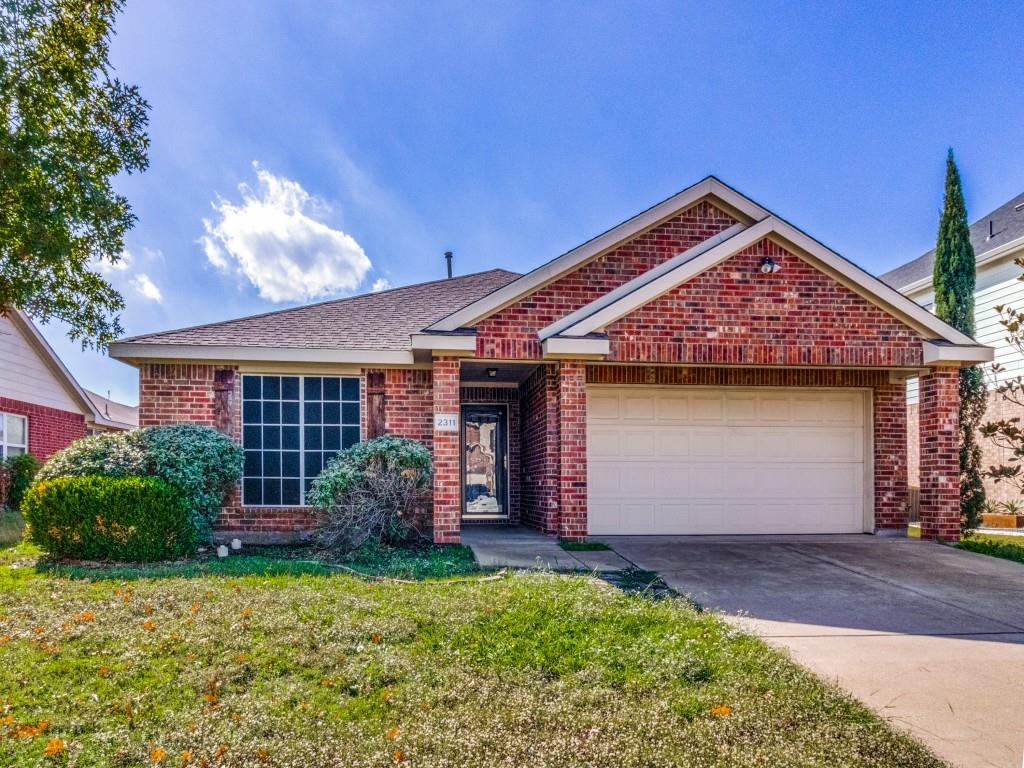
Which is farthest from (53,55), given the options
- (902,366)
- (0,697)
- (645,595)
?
(902,366)

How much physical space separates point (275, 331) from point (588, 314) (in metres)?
4.94

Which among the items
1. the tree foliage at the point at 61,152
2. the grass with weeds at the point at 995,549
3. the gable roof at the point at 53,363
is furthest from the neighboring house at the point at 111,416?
the grass with weeds at the point at 995,549

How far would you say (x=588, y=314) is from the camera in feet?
32.3

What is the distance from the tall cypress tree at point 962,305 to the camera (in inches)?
501

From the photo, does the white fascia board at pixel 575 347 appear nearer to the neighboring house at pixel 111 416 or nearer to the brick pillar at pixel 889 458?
the brick pillar at pixel 889 458

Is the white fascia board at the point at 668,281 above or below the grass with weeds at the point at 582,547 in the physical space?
above

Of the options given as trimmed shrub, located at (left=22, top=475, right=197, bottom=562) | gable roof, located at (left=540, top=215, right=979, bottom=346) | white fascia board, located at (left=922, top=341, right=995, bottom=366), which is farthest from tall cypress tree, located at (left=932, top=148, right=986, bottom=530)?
trimmed shrub, located at (left=22, top=475, right=197, bottom=562)

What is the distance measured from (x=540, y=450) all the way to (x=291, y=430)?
3.81 metres

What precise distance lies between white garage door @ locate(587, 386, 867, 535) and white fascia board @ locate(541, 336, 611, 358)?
60.1 inches

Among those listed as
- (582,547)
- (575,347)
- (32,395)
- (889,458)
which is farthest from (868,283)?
(32,395)

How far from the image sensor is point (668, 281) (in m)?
Answer: 9.64

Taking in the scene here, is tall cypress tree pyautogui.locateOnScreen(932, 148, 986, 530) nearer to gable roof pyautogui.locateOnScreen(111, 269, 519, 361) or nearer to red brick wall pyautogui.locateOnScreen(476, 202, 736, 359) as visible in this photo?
red brick wall pyautogui.locateOnScreen(476, 202, 736, 359)

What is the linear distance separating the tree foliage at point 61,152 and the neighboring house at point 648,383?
5.86 feet

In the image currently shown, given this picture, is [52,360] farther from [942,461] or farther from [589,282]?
[942,461]
